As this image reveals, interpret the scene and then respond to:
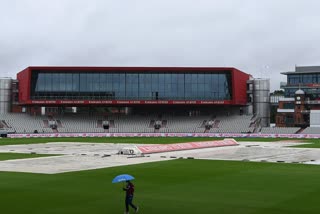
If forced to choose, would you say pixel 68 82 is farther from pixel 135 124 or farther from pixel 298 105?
pixel 298 105

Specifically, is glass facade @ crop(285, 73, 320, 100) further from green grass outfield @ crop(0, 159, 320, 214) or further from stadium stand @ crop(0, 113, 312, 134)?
green grass outfield @ crop(0, 159, 320, 214)

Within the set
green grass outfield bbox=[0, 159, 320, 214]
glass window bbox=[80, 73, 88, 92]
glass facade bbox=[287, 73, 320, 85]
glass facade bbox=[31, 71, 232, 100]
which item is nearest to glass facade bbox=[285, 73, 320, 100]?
glass facade bbox=[287, 73, 320, 85]

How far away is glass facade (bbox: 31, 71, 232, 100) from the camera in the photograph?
114125mm

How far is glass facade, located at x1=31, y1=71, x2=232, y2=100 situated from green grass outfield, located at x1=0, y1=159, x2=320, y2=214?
77.2 metres

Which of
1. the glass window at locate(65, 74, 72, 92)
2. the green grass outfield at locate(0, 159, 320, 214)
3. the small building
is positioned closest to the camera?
the green grass outfield at locate(0, 159, 320, 214)

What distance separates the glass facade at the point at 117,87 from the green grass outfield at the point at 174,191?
77.2 m

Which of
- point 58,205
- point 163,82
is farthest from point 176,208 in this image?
point 163,82

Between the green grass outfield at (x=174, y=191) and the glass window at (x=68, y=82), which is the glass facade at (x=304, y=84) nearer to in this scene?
the glass window at (x=68, y=82)

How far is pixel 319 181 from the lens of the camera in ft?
97.0

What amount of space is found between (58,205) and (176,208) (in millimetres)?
5201

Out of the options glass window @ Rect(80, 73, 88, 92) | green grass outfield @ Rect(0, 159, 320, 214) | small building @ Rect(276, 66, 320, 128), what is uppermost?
glass window @ Rect(80, 73, 88, 92)

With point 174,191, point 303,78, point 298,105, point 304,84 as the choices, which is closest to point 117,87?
point 298,105

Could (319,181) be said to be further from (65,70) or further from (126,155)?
(65,70)

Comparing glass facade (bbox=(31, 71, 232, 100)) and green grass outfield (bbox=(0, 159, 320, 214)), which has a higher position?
glass facade (bbox=(31, 71, 232, 100))
